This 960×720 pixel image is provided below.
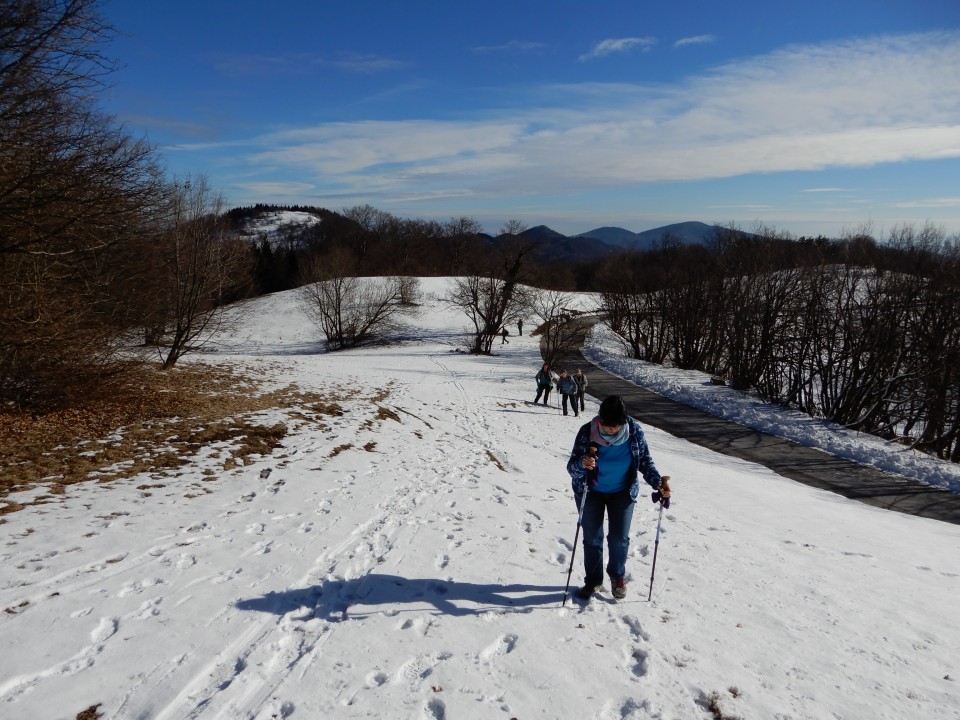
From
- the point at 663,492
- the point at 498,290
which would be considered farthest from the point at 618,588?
the point at 498,290

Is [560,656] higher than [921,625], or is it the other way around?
[560,656]

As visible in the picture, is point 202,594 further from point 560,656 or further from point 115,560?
point 560,656

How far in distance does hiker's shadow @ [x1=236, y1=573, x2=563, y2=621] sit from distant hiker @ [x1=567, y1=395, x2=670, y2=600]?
24.7 inches

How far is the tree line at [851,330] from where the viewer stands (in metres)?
20.2

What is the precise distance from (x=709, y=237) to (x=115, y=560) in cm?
5276

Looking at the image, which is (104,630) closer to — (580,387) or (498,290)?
(580,387)

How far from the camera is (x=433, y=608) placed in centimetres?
489

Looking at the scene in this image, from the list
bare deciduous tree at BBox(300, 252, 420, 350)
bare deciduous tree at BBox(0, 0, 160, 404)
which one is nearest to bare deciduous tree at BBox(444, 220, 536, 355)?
bare deciduous tree at BBox(300, 252, 420, 350)

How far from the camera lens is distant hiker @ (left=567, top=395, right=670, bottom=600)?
188 inches

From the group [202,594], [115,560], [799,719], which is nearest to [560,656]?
[799,719]

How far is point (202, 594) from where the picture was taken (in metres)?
4.85

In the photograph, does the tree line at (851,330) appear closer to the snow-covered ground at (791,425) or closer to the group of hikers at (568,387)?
the snow-covered ground at (791,425)

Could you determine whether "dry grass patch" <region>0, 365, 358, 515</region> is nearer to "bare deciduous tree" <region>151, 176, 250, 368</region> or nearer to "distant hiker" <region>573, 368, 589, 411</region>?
"bare deciduous tree" <region>151, 176, 250, 368</region>

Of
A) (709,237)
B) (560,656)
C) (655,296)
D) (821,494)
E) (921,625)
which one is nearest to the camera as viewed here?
(560,656)
